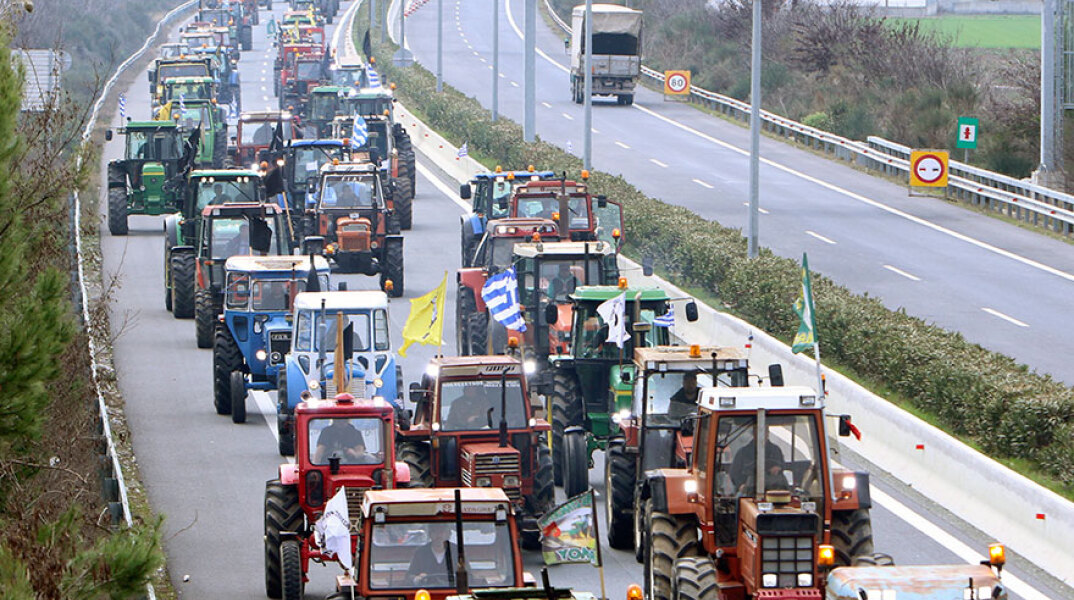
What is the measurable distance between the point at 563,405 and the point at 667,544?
6.78m

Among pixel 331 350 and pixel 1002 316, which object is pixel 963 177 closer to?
Answer: pixel 1002 316

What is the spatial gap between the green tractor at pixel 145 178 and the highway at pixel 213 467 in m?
1.30

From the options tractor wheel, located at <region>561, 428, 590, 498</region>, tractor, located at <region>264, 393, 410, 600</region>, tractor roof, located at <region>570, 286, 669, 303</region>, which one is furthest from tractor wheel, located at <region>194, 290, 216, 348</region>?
tractor, located at <region>264, 393, 410, 600</region>

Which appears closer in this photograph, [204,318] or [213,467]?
[213,467]

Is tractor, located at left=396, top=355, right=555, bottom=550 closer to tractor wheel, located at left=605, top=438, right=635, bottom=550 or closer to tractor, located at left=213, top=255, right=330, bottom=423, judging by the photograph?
tractor wheel, located at left=605, top=438, right=635, bottom=550

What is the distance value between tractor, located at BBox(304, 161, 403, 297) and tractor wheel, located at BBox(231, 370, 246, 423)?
8711 mm

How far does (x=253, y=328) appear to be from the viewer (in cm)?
2686

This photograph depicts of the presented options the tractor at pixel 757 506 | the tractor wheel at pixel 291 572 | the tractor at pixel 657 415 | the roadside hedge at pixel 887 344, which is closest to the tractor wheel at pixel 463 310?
the roadside hedge at pixel 887 344

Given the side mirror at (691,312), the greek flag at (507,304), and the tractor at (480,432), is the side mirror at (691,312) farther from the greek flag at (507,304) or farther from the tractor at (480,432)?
the tractor at (480,432)

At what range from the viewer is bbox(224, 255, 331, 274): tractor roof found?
89.4ft

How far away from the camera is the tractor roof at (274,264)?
1073 inches

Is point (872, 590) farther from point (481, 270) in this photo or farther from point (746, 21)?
point (746, 21)

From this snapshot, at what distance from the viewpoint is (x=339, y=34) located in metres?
102

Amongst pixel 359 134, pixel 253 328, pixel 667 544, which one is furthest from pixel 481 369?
pixel 359 134
